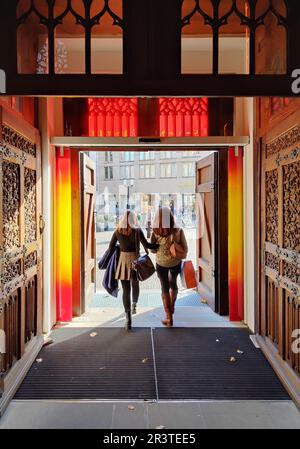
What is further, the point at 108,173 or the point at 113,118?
the point at 108,173

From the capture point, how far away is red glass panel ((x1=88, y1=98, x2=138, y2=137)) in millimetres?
4770

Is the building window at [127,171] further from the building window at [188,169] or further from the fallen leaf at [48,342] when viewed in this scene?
the fallen leaf at [48,342]

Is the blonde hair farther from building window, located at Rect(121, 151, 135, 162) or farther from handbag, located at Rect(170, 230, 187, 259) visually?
building window, located at Rect(121, 151, 135, 162)

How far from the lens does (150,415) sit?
2.69 metres

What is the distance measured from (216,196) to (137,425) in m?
3.13

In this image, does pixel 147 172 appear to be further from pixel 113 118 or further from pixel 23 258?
pixel 23 258

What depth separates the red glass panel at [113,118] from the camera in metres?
4.77

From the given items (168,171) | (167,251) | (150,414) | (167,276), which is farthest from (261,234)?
(168,171)

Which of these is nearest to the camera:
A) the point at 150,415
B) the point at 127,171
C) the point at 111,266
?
the point at 150,415

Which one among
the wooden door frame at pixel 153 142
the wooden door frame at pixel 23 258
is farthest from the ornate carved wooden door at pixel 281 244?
the wooden door frame at pixel 23 258

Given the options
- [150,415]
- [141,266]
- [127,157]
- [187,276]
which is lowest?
[150,415]

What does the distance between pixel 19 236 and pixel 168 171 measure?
64.1 feet

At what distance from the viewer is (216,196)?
16.7 feet

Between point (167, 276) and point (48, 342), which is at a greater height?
point (167, 276)
